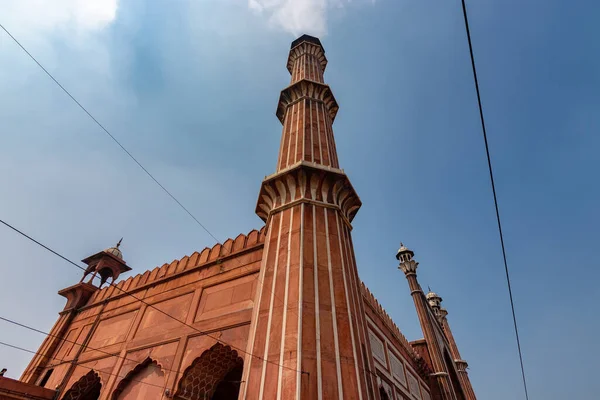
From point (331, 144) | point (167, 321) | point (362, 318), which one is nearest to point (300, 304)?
point (362, 318)

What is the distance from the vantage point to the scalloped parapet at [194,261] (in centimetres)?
946

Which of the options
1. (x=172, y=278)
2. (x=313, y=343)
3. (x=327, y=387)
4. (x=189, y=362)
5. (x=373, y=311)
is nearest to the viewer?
(x=327, y=387)

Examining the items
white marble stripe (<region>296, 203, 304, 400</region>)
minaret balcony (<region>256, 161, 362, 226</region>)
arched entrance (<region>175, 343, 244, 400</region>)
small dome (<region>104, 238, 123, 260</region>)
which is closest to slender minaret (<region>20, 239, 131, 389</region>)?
small dome (<region>104, 238, 123, 260</region>)

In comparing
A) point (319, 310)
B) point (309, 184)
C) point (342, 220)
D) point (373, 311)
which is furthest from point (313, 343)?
point (373, 311)

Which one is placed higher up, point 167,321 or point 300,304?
point 167,321

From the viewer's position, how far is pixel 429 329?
18672mm

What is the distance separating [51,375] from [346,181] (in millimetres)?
11099

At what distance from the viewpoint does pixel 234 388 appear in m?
9.11

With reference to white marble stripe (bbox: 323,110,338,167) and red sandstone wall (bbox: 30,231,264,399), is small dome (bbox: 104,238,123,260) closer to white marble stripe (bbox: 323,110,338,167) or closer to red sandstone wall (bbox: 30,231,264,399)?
red sandstone wall (bbox: 30,231,264,399)

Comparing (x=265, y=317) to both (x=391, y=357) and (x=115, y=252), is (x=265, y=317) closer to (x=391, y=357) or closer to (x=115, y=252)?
(x=391, y=357)

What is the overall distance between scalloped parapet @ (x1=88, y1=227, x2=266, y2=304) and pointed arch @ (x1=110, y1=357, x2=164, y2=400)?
7.31ft

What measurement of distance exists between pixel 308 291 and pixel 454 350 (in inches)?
996

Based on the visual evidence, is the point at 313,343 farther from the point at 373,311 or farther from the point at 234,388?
the point at 373,311

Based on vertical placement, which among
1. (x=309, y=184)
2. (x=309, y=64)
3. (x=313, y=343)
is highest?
(x=309, y=64)
